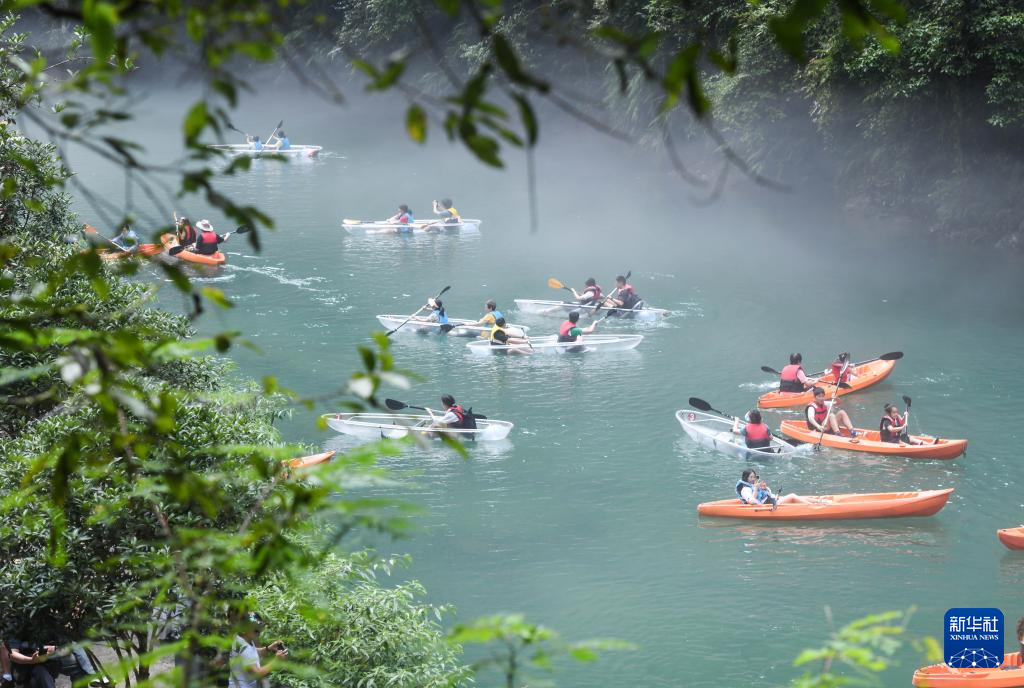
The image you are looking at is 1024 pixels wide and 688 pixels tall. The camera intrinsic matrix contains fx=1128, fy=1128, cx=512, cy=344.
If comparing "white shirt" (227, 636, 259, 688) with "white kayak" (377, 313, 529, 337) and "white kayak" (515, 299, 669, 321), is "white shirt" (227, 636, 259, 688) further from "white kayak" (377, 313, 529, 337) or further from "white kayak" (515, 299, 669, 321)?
"white kayak" (515, 299, 669, 321)

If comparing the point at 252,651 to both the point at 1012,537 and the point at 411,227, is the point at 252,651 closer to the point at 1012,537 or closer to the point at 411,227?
the point at 1012,537

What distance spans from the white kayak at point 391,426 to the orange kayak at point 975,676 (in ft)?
25.9

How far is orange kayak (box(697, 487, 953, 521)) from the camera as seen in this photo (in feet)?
47.6

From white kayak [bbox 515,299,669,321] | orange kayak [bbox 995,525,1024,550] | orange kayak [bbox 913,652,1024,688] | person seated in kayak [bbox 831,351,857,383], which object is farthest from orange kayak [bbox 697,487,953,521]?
white kayak [bbox 515,299,669,321]

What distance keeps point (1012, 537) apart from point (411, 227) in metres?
20.7

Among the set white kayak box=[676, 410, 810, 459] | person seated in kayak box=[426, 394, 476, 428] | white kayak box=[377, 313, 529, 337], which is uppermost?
white kayak box=[377, 313, 529, 337]

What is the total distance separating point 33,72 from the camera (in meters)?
3.34

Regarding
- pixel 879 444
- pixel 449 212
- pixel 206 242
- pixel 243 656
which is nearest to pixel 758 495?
pixel 879 444

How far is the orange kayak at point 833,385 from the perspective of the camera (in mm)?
18734

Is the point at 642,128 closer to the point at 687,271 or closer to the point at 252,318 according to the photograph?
the point at 687,271

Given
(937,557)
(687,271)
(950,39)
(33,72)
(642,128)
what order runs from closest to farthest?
(33,72) → (937,557) → (950,39) → (687,271) → (642,128)

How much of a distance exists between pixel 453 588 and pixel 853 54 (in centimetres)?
1611

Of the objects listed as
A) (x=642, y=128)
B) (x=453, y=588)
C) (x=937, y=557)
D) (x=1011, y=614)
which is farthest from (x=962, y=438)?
(x=642, y=128)

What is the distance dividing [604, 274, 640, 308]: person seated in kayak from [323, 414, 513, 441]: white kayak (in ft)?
21.9
